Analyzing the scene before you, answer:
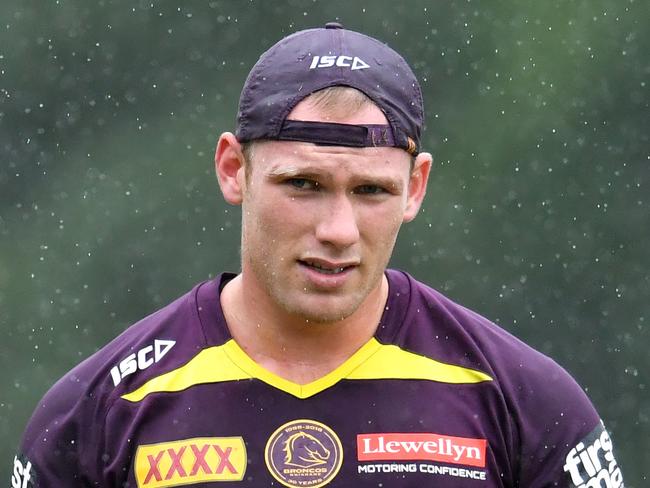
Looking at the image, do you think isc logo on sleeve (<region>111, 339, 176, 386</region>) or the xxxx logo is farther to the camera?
isc logo on sleeve (<region>111, 339, 176, 386</region>)

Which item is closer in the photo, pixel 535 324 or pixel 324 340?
pixel 324 340

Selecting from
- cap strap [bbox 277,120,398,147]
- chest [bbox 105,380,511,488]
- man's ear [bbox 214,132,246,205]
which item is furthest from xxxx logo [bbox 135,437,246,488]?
cap strap [bbox 277,120,398,147]

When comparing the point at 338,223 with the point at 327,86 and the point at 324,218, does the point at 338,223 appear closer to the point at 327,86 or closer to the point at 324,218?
the point at 324,218

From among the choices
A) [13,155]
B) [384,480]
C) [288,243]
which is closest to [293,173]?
[288,243]

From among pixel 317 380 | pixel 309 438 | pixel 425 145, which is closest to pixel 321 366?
pixel 317 380

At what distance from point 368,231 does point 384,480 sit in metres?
0.53

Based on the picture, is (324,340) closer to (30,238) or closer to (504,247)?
(504,247)

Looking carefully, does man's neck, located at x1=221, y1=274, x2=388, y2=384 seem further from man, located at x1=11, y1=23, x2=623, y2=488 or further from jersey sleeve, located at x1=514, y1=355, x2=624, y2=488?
jersey sleeve, located at x1=514, y1=355, x2=624, y2=488

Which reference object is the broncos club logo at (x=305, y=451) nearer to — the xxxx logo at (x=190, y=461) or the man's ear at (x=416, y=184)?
the xxxx logo at (x=190, y=461)

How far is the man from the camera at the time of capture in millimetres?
3576

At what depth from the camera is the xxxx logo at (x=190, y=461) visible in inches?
142

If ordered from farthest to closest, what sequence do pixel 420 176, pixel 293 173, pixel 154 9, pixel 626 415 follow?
pixel 154 9 → pixel 626 415 → pixel 420 176 → pixel 293 173

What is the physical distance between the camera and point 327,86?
11.9 ft

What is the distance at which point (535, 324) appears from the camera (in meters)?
9.54
